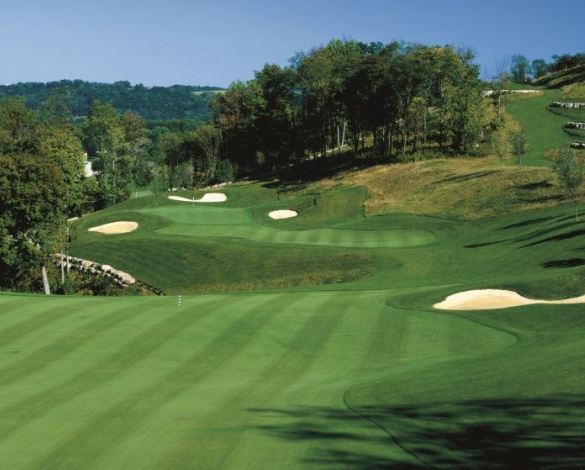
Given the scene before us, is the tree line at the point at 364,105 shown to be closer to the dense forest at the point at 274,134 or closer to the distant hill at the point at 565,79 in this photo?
the dense forest at the point at 274,134

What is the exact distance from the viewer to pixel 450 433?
15.9 metres

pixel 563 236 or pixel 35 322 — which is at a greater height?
pixel 35 322

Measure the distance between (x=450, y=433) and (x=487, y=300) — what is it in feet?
61.2

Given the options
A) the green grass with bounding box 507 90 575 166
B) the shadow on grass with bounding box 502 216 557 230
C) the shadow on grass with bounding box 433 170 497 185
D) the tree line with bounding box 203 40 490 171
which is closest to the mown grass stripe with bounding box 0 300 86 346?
the shadow on grass with bounding box 502 216 557 230

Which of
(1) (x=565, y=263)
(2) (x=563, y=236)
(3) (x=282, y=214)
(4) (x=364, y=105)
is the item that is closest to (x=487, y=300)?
(1) (x=565, y=263)

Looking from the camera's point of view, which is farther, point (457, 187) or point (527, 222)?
point (457, 187)

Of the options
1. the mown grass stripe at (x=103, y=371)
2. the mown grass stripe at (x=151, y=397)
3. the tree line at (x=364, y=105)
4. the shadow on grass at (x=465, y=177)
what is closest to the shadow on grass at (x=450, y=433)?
the mown grass stripe at (x=151, y=397)

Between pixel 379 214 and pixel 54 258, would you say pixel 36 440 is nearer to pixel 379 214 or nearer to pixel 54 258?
pixel 54 258

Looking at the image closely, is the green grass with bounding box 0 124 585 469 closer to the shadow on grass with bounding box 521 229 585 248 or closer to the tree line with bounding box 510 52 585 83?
the shadow on grass with bounding box 521 229 585 248

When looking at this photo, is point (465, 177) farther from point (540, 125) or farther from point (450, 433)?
point (450, 433)

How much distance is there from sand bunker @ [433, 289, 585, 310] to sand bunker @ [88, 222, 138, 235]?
43794mm

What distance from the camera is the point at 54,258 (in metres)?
64.4

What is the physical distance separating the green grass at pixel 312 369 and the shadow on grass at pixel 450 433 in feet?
0.19

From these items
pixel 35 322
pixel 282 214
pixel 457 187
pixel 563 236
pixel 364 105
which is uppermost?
pixel 364 105
